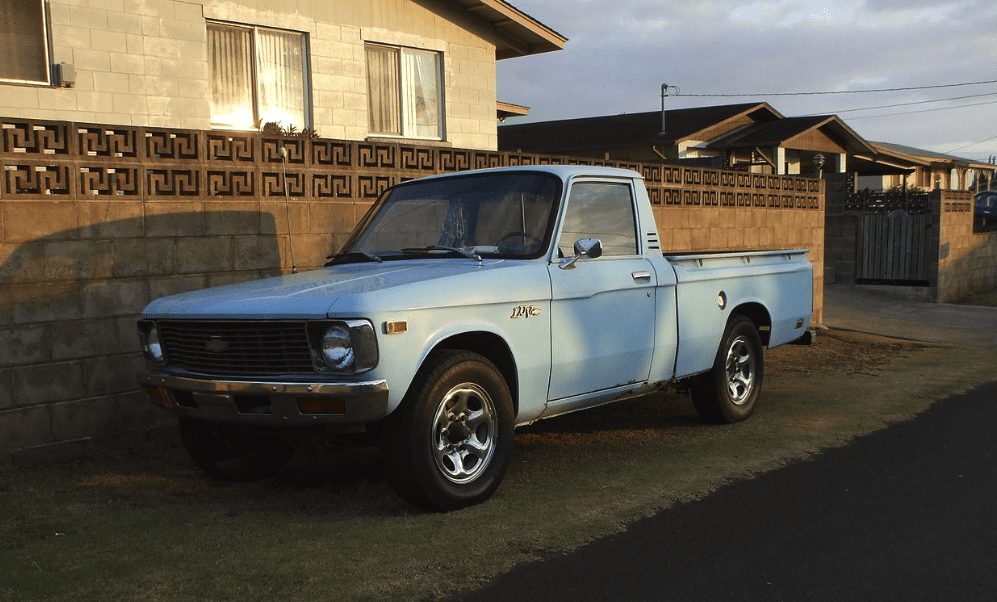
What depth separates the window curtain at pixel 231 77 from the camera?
11445 mm

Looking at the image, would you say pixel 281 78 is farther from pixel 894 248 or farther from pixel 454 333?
pixel 894 248

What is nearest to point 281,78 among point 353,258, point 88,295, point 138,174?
point 138,174

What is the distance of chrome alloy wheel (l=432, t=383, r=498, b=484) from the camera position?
5.17 meters

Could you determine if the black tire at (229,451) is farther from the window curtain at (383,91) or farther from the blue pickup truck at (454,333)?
the window curtain at (383,91)

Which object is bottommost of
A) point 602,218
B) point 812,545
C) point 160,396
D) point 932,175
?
point 812,545

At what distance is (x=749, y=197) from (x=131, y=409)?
8.88 metres

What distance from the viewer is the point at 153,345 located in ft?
18.0

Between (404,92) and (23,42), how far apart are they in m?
4.98

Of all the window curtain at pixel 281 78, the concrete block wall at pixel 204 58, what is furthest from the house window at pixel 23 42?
the window curtain at pixel 281 78

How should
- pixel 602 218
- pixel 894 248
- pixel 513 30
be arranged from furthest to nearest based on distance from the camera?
pixel 894 248, pixel 513 30, pixel 602 218

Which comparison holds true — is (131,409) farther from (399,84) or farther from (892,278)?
(892,278)

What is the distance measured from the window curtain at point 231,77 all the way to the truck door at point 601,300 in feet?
21.3

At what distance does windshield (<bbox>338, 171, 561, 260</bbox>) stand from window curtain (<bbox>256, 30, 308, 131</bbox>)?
233 inches

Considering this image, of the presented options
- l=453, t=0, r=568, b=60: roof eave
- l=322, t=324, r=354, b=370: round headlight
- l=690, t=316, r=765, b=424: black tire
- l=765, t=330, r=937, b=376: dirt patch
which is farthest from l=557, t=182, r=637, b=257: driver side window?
l=453, t=0, r=568, b=60: roof eave
